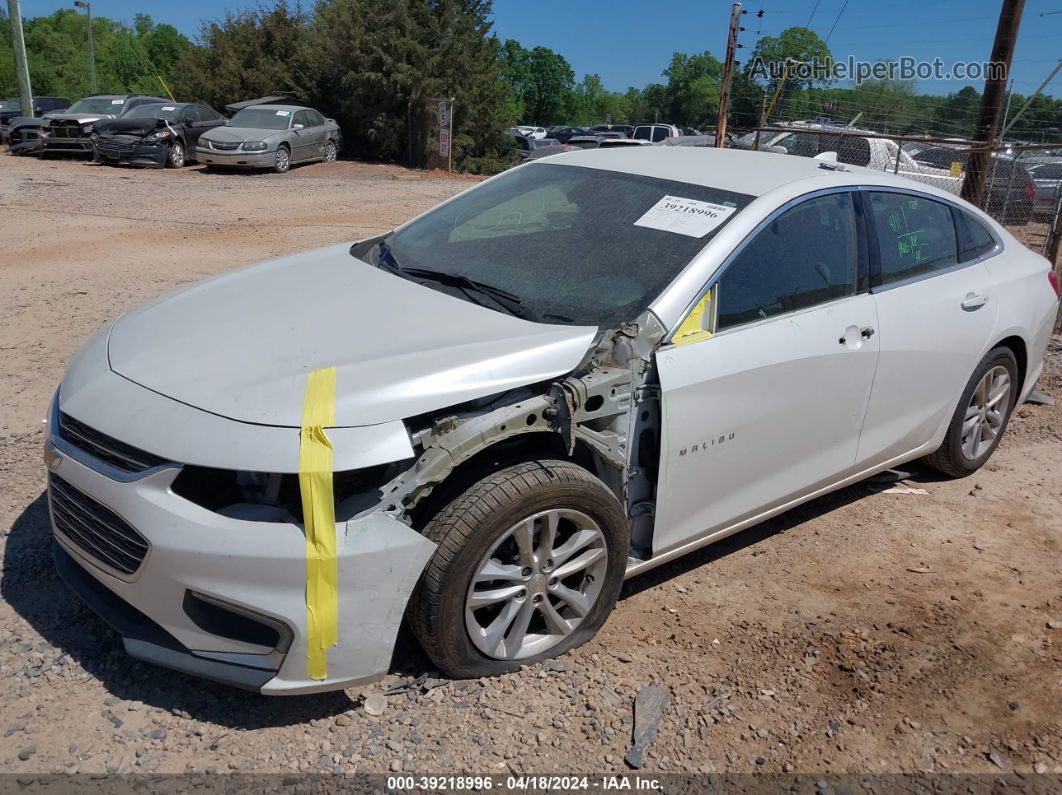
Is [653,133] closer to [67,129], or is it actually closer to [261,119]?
[261,119]

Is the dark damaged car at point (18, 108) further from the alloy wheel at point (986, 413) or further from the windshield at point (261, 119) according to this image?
the alloy wheel at point (986, 413)

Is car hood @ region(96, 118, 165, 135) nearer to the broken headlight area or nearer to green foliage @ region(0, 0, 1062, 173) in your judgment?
green foliage @ region(0, 0, 1062, 173)

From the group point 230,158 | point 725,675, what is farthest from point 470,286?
point 230,158

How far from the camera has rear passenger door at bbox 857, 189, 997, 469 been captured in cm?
402

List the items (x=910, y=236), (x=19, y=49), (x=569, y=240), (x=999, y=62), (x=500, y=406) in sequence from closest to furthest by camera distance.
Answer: (x=500, y=406)
(x=569, y=240)
(x=910, y=236)
(x=999, y=62)
(x=19, y=49)

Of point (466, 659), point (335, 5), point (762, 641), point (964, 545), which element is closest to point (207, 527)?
point (466, 659)

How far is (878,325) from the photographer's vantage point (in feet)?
12.8

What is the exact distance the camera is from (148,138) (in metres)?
20.4

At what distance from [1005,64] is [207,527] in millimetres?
11034

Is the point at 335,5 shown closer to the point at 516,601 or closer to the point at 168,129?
the point at 168,129

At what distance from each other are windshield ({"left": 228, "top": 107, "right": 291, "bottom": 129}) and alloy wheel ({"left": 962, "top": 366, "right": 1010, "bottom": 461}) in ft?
65.0

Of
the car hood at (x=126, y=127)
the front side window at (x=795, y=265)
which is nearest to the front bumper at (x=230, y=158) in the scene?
the car hood at (x=126, y=127)

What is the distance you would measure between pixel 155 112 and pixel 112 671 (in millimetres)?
21410

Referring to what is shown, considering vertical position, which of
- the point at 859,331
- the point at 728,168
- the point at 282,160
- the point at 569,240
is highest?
the point at 728,168
